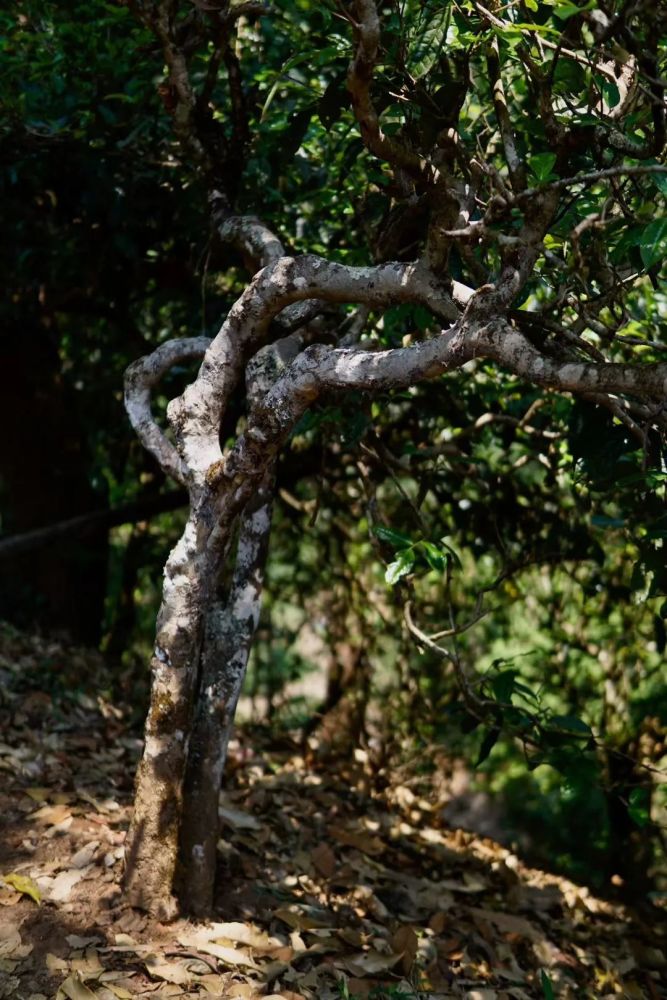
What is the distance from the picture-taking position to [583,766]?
3291 millimetres

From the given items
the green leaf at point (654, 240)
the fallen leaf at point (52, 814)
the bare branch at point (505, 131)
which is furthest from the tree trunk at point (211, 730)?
the green leaf at point (654, 240)

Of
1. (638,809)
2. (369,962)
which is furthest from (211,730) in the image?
(638,809)

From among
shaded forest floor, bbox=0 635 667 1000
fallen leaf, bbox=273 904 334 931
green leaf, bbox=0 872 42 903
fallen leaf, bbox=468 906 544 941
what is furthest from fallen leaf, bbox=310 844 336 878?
green leaf, bbox=0 872 42 903

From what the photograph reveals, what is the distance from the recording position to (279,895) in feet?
12.0

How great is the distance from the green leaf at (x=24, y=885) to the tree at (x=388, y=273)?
287mm

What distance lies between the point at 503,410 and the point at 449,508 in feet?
2.58

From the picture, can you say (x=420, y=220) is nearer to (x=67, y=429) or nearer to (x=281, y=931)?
(x=281, y=931)

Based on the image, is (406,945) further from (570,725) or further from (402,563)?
(402,563)

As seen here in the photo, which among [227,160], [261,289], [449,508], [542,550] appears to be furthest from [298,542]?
[261,289]

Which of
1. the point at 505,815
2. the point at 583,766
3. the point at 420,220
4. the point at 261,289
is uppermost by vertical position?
the point at 420,220

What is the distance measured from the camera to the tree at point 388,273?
2631 mm

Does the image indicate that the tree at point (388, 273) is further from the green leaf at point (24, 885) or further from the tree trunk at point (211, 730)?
the green leaf at point (24, 885)

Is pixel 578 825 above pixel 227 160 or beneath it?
beneath

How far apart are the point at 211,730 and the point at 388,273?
1529 millimetres
